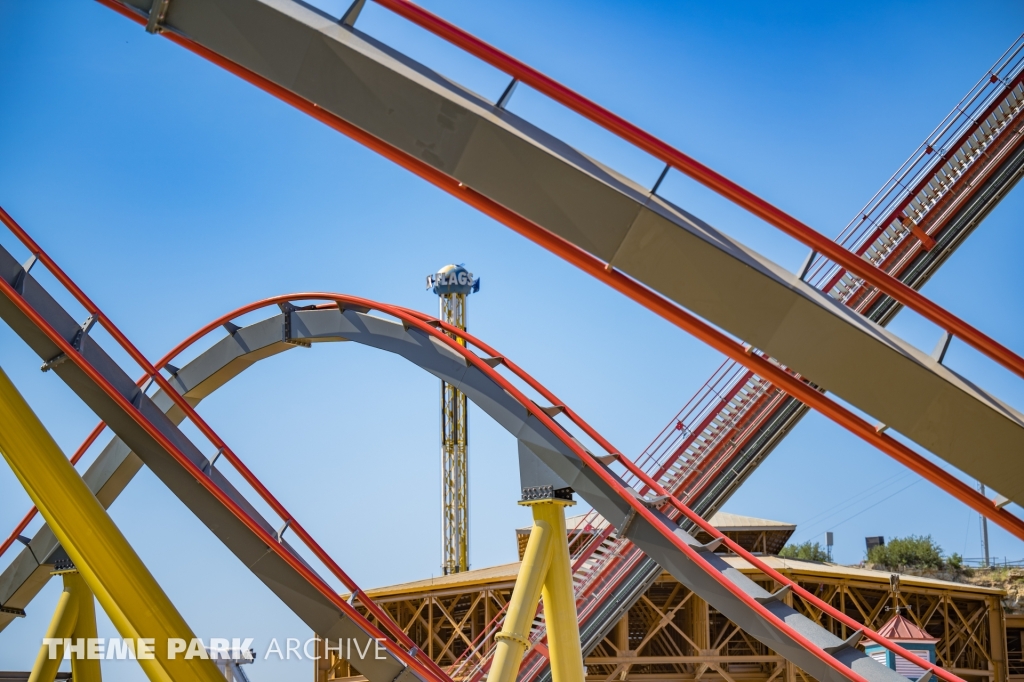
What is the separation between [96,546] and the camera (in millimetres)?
7582

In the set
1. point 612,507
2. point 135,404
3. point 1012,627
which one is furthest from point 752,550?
point 135,404

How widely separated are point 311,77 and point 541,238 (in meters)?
1.42

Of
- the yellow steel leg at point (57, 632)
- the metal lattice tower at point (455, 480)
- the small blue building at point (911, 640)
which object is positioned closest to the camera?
the yellow steel leg at point (57, 632)

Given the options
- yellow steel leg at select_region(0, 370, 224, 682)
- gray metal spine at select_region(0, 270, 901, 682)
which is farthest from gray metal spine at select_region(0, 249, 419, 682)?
yellow steel leg at select_region(0, 370, 224, 682)

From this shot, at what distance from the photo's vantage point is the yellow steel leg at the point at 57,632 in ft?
38.3

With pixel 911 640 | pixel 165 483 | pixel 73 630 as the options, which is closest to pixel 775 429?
pixel 911 640

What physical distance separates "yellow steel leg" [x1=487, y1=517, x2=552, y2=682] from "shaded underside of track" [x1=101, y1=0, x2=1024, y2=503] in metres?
6.01

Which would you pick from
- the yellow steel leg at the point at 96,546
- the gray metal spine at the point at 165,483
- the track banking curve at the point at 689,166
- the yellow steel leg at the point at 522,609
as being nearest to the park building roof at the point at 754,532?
the gray metal spine at the point at 165,483

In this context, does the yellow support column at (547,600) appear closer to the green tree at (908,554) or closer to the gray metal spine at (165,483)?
the gray metal spine at (165,483)

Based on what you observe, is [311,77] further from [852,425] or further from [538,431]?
[538,431]

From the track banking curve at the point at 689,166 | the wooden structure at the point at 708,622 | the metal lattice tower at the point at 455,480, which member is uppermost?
the metal lattice tower at the point at 455,480

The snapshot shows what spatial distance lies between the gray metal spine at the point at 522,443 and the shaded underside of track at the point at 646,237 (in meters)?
5.55

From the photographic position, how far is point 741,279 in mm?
4547

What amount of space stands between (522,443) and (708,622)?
15.6 meters
